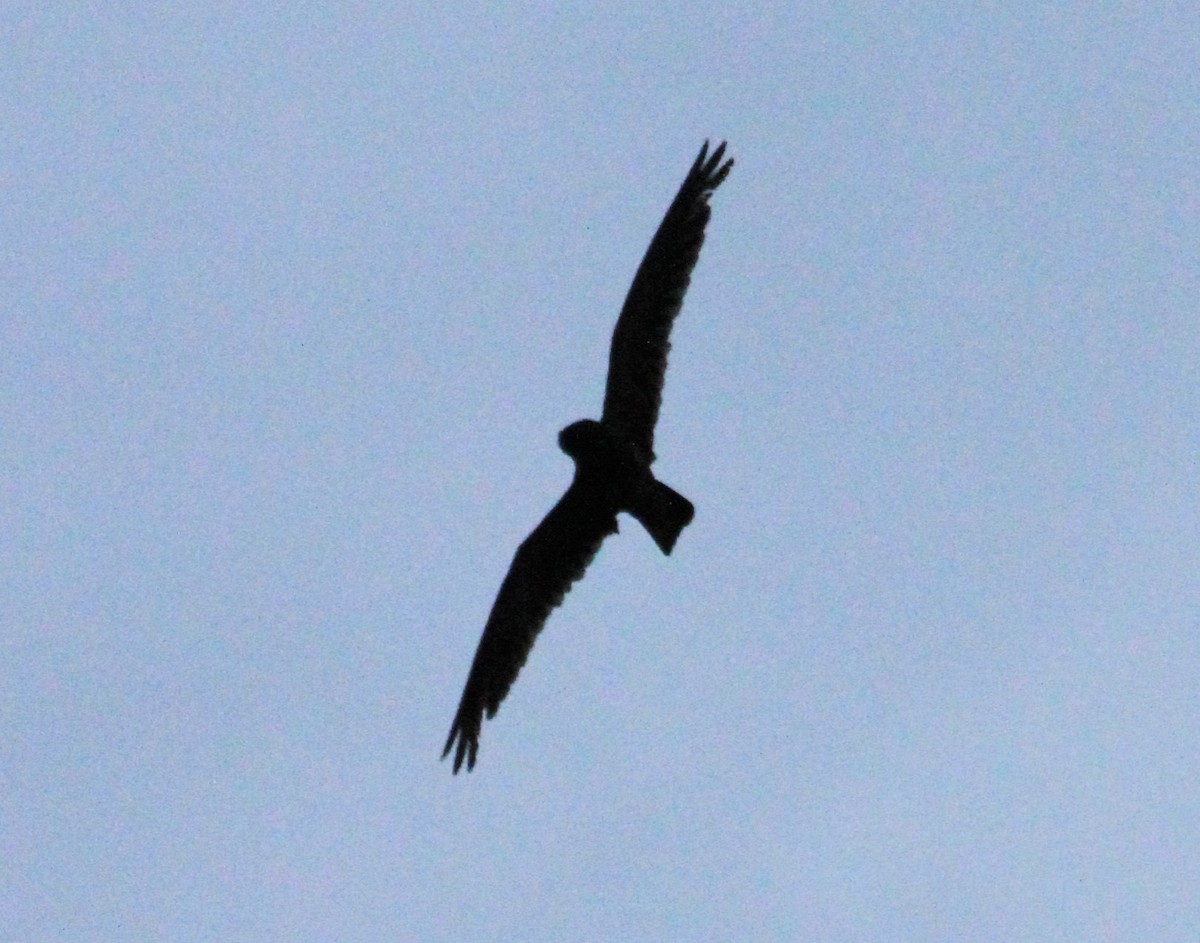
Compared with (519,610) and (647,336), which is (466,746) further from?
(647,336)

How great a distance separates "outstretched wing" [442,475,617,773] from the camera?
1494cm

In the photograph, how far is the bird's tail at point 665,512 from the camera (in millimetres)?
14164

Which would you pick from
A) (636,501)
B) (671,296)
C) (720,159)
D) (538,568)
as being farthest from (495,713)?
(720,159)

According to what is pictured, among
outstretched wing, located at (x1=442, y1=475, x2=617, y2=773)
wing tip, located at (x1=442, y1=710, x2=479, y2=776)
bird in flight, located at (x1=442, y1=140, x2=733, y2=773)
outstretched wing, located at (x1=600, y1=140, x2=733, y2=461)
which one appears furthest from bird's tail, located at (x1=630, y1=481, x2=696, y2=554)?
wing tip, located at (x1=442, y1=710, x2=479, y2=776)

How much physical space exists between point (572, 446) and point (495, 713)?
2.35 meters

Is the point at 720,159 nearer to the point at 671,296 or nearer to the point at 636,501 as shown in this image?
the point at 671,296

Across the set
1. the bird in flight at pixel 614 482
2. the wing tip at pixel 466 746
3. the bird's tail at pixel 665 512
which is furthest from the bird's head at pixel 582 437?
the wing tip at pixel 466 746

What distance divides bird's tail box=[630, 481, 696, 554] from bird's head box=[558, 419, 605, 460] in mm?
547

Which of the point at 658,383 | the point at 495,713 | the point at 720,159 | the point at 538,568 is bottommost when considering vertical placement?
the point at 495,713

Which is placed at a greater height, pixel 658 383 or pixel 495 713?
pixel 658 383

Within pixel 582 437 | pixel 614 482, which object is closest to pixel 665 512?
pixel 614 482

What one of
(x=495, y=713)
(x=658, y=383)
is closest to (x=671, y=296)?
(x=658, y=383)

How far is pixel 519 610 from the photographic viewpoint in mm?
15094

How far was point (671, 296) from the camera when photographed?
1463 cm
